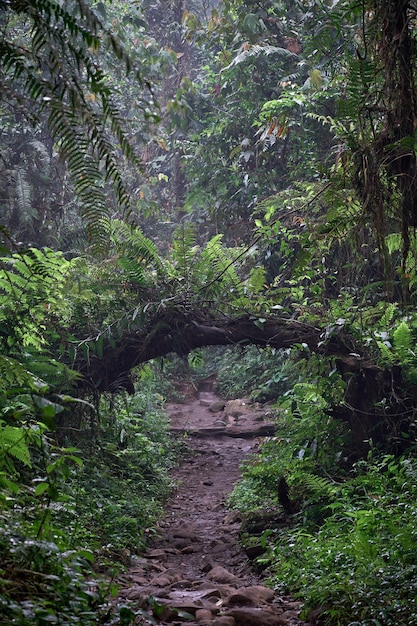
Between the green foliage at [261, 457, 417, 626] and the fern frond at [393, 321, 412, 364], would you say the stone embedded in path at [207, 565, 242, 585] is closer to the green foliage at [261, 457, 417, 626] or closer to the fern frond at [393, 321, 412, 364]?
the green foliage at [261, 457, 417, 626]

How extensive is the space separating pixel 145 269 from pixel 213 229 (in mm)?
7808

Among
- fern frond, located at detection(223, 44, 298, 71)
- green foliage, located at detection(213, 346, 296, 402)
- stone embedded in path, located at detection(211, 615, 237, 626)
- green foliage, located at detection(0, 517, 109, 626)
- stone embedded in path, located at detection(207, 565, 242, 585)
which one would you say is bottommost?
stone embedded in path, located at detection(211, 615, 237, 626)

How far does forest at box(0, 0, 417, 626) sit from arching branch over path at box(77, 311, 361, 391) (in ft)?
0.08

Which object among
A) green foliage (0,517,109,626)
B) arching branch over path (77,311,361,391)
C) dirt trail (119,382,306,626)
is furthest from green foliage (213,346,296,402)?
green foliage (0,517,109,626)

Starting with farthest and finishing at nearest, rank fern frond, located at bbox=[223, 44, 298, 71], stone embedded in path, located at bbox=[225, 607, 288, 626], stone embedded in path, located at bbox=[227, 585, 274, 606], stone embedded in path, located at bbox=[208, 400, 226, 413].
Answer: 1. stone embedded in path, located at bbox=[208, 400, 226, 413]
2. fern frond, located at bbox=[223, 44, 298, 71]
3. stone embedded in path, located at bbox=[227, 585, 274, 606]
4. stone embedded in path, located at bbox=[225, 607, 288, 626]

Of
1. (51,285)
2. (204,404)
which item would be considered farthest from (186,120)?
(51,285)

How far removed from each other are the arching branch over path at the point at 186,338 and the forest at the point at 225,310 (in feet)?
0.08

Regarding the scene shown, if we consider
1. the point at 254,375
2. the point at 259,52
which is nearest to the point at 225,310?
the point at 259,52

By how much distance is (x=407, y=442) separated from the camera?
227 inches

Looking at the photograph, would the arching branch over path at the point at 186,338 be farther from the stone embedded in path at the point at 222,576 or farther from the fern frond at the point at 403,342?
the stone embedded in path at the point at 222,576

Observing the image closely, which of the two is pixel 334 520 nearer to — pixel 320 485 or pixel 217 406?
pixel 320 485

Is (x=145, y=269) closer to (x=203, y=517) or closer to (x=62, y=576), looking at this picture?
(x=203, y=517)

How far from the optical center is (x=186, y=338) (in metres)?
6.68

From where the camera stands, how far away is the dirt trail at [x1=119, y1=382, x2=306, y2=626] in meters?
3.64
